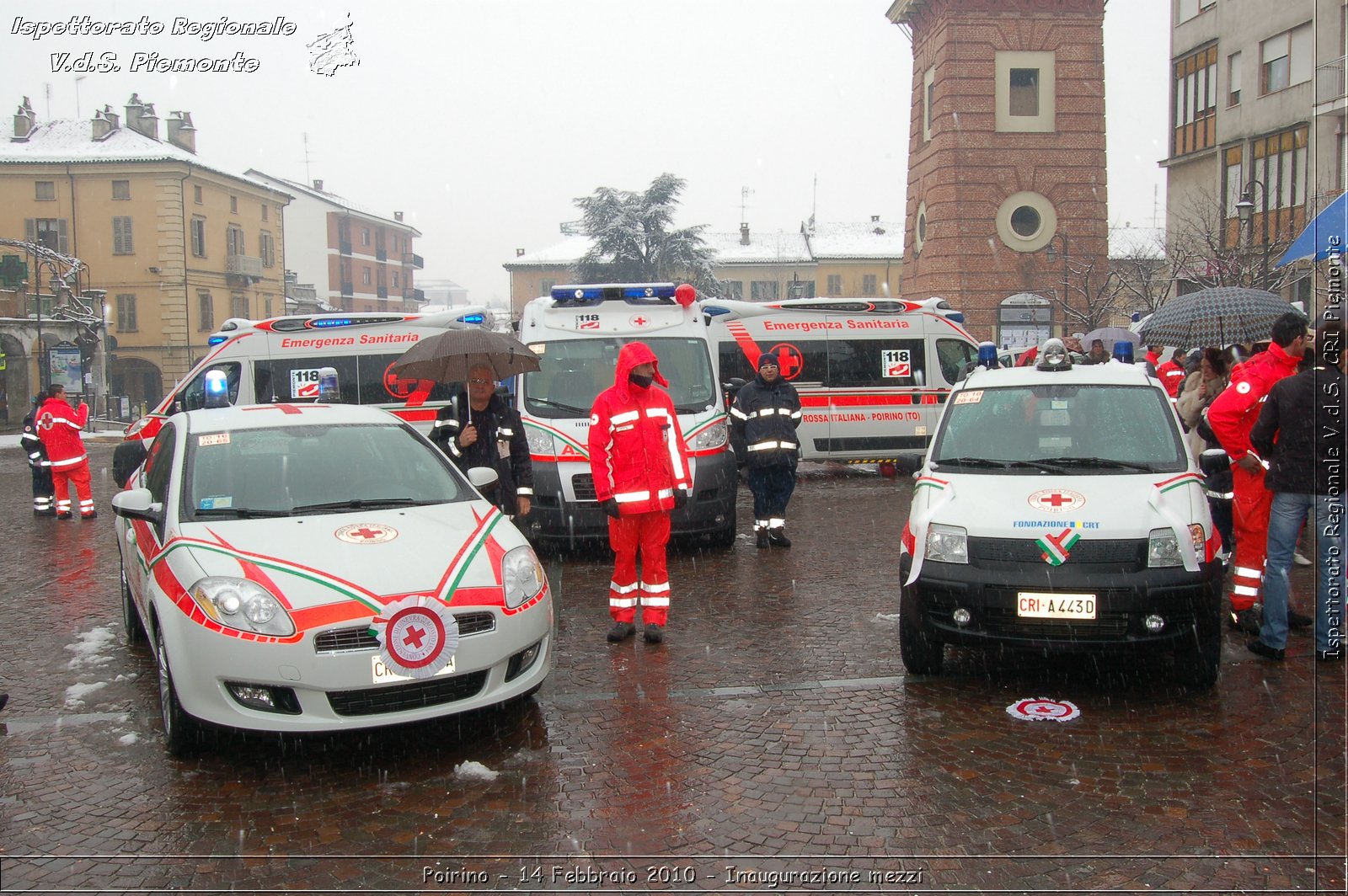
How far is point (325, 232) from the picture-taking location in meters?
80.6

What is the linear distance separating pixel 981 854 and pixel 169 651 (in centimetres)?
355

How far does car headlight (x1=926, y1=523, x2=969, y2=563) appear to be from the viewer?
5.77 metres

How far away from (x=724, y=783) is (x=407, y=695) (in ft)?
4.77

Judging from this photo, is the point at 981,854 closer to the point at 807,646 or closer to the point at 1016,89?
the point at 807,646

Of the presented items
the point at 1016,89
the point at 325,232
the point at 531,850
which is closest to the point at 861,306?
the point at 531,850

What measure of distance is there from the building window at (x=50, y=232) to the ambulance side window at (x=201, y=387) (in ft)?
149

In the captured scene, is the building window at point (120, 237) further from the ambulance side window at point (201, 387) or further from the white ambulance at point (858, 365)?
the white ambulance at point (858, 365)

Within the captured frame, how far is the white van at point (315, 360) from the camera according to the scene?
1478 cm

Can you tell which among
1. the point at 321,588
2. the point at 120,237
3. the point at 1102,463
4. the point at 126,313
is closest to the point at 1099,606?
the point at 1102,463

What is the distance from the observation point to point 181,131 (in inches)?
2373

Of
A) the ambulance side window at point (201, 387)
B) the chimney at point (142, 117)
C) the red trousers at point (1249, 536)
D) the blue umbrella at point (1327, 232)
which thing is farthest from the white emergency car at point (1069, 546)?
the chimney at point (142, 117)

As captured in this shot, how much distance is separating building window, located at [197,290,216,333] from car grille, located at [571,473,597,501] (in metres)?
51.5

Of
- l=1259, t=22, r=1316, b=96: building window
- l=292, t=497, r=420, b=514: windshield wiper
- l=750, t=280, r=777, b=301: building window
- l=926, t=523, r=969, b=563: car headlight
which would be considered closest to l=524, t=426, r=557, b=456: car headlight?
l=292, t=497, r=420, b=514: windshield wiper

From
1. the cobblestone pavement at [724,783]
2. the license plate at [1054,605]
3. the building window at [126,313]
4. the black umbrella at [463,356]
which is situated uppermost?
the building window at [126,313]
